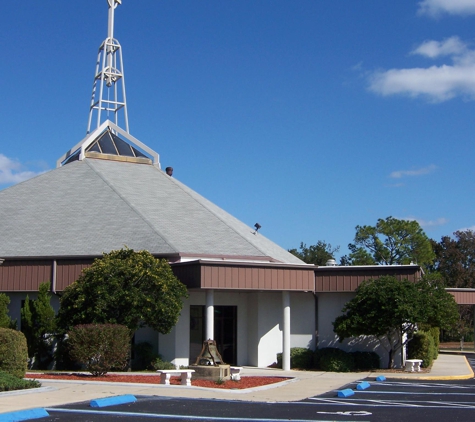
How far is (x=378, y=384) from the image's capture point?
802 inches

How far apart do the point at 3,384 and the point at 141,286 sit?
8.04m

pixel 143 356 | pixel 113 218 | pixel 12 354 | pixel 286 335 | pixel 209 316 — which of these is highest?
pixel 113 218

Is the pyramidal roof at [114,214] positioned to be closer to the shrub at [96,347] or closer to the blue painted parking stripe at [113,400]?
the shrub at [96,347]

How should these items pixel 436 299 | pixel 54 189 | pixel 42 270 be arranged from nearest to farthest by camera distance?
pixel 436 299 < pixel 42 270 < pixel 54 189

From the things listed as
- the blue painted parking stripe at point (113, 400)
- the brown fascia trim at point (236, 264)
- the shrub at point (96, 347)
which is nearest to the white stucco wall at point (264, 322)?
the brown fascia trim at point (236, 264)

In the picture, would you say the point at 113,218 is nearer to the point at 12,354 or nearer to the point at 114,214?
the point at 114,214

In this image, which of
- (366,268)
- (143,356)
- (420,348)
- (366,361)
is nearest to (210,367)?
(143,356)

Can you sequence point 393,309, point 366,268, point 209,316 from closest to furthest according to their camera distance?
1. point 209,316
2. point 393,309
3. point 366,268

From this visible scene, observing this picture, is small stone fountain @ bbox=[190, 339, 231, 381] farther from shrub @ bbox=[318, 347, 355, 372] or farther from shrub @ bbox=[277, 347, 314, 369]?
shrub @ bbox=[277, 347, 314, 369]

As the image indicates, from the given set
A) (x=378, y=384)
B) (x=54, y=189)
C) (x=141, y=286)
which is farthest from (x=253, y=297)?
(x=54, y=189)

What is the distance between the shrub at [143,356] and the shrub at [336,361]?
660 cm

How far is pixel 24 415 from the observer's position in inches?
475

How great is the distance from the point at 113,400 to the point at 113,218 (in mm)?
15843

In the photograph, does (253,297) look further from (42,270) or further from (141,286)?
(42,270)
